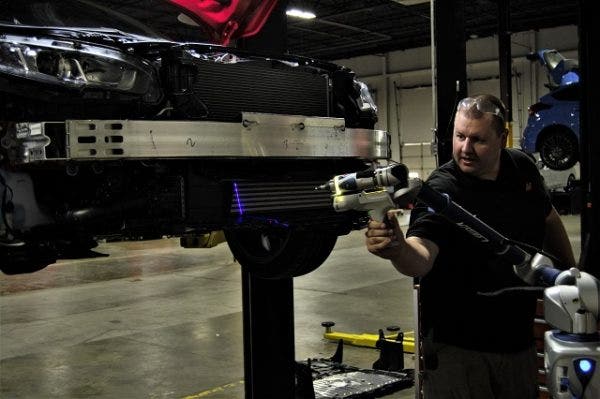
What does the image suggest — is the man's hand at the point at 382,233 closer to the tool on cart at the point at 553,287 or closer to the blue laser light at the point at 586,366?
the tool on cart at the point at 553,287

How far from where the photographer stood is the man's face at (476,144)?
2.14 meters

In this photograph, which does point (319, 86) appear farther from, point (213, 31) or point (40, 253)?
point (40, 253)

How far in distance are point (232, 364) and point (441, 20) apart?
9.46 ft

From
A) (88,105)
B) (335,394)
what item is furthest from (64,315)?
(88,105)

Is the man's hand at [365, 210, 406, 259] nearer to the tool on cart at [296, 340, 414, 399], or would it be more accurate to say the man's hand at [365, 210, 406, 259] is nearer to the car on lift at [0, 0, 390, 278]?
the car on lift at [0, 0, 390, 278]

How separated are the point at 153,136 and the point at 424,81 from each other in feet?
65.6

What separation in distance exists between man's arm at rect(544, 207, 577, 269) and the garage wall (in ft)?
56.4

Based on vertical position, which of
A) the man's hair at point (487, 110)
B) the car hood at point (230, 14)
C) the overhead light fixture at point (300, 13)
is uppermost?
the overhead light fixture at point (300, 13)

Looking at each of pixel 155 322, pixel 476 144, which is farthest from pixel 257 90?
pixel 155 322

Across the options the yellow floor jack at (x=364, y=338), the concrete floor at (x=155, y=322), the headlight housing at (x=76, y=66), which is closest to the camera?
the headlight housing at (x=76, y=66)

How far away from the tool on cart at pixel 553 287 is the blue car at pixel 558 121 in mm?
7936

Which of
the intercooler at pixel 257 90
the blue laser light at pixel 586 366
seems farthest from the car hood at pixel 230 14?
the blue laser light at pixel 586 366

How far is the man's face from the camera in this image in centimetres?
214

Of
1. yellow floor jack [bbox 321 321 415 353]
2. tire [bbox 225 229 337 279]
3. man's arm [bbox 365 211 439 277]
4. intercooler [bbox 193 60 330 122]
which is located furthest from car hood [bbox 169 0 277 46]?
yellow floor jack [bbox 321 321 415 353]
